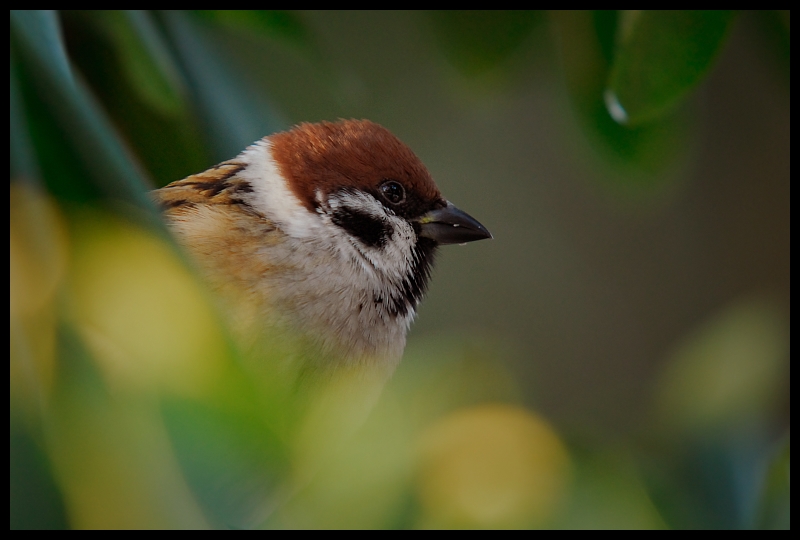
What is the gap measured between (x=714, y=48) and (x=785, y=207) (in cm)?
216

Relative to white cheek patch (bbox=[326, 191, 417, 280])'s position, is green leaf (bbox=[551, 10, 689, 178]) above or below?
above

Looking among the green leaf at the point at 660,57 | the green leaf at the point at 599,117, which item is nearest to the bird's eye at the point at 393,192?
the green leaf at the point at 599,117

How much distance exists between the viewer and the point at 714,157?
10.0 feet

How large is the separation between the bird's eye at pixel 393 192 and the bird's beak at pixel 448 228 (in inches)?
2.3

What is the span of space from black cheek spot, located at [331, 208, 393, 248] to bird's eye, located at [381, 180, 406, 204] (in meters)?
0.05

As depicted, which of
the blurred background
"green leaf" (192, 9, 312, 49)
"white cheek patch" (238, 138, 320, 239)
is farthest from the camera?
"white cheek patch" (238, 138, 320, 239)

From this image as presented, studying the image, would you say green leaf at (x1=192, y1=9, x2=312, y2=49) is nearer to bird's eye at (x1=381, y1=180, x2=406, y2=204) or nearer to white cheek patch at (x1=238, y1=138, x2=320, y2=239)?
white cheek patch at (x1=238, y1=138, x2=320, y2=239)

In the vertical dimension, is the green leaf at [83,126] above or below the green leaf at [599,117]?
below

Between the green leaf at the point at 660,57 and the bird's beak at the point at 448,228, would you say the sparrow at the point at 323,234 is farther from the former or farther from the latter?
the green leaf at the point at 660,57

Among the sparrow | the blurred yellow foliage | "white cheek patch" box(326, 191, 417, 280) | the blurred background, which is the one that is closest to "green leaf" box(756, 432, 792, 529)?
the blurred background

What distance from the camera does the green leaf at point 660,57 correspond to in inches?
36.2

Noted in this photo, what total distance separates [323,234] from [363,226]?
93mm

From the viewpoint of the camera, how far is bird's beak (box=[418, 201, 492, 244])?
5.00 ft

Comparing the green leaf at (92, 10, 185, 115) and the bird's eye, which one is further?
the bird's eye
